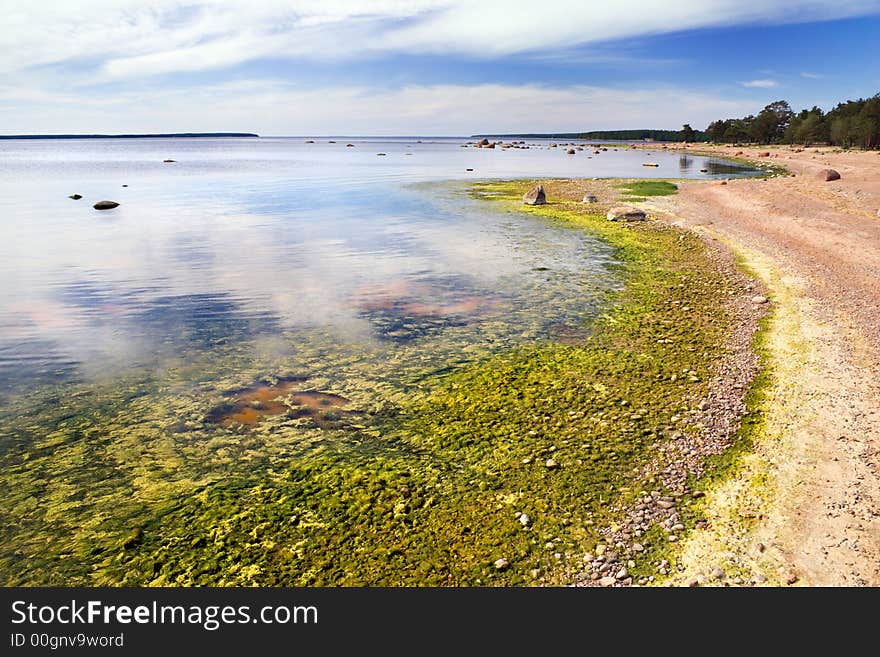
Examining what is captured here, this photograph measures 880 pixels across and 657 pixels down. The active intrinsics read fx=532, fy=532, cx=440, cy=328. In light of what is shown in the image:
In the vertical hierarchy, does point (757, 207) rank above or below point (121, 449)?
above

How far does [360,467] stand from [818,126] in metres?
184

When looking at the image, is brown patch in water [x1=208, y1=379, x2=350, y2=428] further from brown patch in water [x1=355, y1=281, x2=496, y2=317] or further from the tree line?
the tree line

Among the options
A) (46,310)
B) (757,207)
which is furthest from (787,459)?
(757,207)

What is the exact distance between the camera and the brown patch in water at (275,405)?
11.8m

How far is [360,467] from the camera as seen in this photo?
9906mm

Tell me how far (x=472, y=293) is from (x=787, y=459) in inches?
527

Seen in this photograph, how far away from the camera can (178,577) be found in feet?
24.2

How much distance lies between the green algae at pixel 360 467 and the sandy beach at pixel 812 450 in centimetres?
154

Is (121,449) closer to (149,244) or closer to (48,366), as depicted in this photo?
(48,366)

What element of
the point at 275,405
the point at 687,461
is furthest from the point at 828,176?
the point at 275,405

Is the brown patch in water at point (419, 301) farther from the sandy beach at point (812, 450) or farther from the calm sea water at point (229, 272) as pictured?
the sandy beach at point (812, 450)

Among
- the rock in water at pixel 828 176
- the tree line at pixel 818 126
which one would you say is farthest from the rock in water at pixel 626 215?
the tree line at pixel 818 126

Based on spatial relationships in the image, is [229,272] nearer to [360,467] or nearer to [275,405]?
[275,405]

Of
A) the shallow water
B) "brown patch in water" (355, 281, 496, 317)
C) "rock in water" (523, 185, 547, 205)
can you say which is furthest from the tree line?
"brown patch in water" (355, 281, 496, 317)
